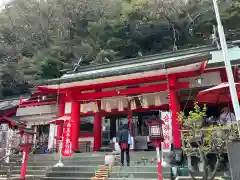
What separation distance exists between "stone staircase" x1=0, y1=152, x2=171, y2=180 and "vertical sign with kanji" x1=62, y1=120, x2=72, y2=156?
42cm

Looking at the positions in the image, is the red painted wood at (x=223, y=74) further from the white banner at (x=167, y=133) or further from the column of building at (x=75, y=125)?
the column of building at (x=75, y=125)

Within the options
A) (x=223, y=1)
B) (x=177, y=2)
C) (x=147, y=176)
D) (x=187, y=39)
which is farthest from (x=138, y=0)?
(x=147, y=176)

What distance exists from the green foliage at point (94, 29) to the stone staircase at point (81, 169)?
14.9 metres

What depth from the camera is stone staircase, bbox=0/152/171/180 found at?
820cm

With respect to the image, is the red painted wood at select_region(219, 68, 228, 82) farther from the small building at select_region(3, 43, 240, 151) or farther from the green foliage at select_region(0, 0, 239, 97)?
the green foliage at select_region(0, 0, 239, 97)

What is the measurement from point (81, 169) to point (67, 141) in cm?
233

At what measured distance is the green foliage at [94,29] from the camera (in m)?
26.3

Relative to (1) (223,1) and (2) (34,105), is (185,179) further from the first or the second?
(1) (223,1)

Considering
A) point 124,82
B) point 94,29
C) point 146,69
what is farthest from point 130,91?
point 94,29

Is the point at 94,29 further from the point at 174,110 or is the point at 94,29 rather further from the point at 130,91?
the point at 174,110

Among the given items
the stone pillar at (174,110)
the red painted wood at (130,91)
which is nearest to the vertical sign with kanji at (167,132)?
the stone pillar at (174,110)

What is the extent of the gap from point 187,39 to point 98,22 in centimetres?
1055

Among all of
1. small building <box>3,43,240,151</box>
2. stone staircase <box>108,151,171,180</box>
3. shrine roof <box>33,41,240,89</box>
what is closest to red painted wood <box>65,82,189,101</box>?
small building <box>3,43,240,151</box>

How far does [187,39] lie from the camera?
2789cm
